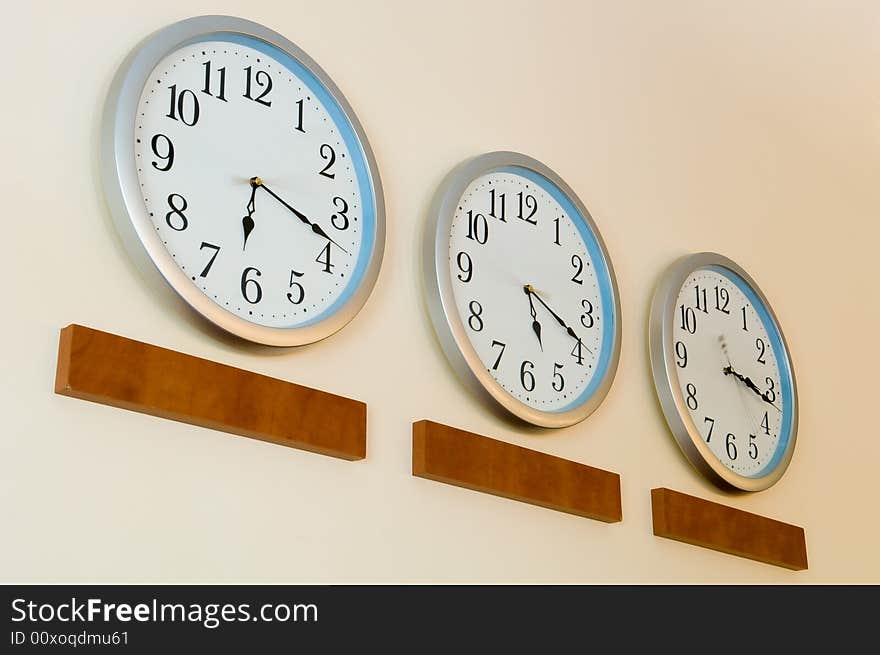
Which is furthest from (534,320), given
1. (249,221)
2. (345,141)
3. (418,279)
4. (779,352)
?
(779,352)

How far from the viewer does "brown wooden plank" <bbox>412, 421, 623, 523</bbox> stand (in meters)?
1.46

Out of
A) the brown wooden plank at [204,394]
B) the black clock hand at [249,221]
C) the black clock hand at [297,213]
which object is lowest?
the brown wooden plank at [204,394]

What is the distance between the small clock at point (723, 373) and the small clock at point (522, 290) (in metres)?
0.16

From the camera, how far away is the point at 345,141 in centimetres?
152

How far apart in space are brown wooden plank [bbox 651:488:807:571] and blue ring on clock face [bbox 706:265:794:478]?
0.16m

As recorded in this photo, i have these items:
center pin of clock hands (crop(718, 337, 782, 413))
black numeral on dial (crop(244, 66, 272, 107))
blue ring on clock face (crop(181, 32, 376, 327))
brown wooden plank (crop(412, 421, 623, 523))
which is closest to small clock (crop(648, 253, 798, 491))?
center pin of clock hands (crop(718, 337, 782, 413))

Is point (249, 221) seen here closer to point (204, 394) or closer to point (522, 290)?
point (204, 394)

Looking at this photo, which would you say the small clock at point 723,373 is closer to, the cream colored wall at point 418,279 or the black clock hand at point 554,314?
the cream colored wall at point 418,279

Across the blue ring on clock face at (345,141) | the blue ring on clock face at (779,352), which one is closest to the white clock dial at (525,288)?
the blue ring on clock face at (345,141)

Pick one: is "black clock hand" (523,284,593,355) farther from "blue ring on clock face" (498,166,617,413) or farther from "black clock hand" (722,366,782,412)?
"black clock hand" (722,366,782,412)

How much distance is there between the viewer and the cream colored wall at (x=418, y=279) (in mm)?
1193

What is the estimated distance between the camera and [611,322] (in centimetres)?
179
